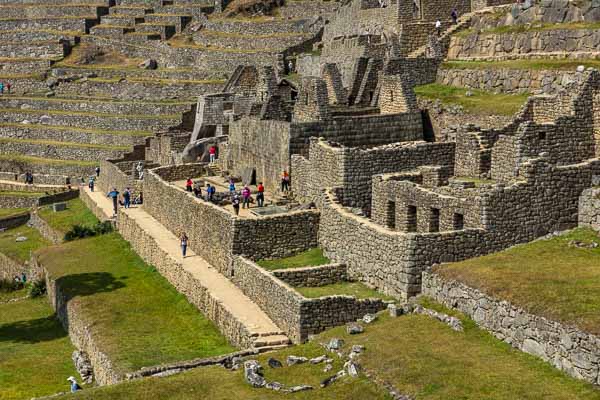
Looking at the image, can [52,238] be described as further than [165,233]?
Yes

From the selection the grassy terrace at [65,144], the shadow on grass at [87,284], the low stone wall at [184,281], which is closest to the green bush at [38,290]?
the shadow on grass at [87,284]

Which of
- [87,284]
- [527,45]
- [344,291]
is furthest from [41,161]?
[344,291]

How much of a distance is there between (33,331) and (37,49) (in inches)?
1752

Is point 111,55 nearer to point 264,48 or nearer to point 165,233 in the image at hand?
point 264,48

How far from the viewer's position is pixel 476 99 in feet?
106

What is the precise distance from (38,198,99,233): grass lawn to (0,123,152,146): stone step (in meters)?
5.99

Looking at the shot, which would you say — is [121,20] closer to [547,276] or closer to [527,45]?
[527,45]

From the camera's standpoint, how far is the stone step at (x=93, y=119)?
58125 mm

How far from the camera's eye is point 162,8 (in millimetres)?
78750

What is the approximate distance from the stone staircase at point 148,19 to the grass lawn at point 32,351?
1492 inches

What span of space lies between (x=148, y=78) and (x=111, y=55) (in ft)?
27.1

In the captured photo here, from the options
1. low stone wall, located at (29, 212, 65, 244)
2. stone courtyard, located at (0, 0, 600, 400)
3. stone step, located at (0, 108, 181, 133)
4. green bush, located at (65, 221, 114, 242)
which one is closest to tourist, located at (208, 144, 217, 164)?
stone courtyard, located at (0, 0, 600, 400)

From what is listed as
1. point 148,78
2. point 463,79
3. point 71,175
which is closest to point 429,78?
point 463,79

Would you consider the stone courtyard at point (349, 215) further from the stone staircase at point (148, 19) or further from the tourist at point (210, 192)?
the stone staircase at point (148, 19)
